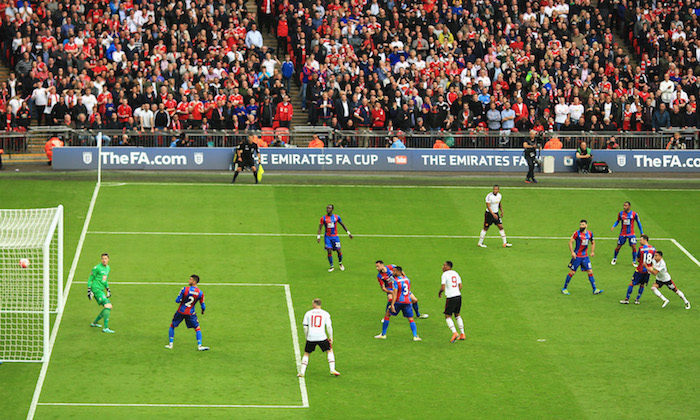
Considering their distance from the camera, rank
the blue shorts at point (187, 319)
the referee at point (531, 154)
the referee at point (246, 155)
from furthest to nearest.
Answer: the referee at point (531, 154)
the referee at point (246, 155)
the blue shorts at point (187, 319)

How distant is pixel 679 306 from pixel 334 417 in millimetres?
12245

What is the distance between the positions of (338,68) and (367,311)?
66.1ft

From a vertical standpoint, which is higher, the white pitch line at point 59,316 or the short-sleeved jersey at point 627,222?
the short-sleeved jersey at point 627,222

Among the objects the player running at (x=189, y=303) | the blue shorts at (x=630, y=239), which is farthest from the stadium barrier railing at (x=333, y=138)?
the player running at (x=189, y=303)

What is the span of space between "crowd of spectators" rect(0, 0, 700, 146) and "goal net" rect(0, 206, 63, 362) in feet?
40.5

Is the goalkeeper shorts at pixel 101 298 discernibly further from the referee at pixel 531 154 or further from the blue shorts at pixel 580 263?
the referee at pixel 531 154

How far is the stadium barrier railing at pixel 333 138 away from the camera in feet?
147

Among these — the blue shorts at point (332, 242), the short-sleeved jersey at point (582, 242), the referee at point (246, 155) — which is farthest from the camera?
the referee at point (246, 155)

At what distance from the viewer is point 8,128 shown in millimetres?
44594

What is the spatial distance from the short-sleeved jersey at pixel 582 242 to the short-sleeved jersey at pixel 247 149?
15228 millimetres

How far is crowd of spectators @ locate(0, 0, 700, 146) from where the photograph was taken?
45875 mm

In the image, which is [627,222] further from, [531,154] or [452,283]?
[531,154]

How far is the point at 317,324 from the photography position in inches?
960

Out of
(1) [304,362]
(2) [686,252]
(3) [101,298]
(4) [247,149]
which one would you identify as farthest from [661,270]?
(4) [247,149]
